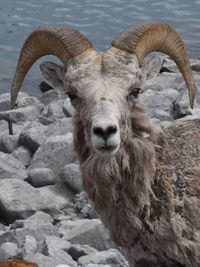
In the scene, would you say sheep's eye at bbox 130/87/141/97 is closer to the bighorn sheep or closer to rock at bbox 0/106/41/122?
the bighorn sheep

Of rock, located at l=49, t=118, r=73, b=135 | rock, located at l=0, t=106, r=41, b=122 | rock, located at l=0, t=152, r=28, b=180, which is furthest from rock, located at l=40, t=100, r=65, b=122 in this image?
rock, located at l=0, t=152, r=28, b=180

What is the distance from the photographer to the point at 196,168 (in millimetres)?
6695

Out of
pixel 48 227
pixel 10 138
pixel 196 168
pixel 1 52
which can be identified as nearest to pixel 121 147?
pixel 196 168

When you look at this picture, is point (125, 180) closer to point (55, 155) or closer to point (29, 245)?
point (29, 245)

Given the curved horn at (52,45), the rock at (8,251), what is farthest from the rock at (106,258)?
the curved horn at (52,45)

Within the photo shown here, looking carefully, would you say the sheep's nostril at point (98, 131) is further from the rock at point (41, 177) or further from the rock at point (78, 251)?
the rock at point (41, 177)

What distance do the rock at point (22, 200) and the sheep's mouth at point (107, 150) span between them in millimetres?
3803

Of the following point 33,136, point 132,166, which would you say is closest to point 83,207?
point 33,136

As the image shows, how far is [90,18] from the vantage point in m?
24.9

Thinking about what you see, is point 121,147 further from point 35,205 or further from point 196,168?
point 35,205

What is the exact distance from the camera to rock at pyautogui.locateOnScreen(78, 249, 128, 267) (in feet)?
25.8

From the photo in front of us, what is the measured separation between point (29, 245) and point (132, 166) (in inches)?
95.3

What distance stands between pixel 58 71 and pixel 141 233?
1655 millimetres

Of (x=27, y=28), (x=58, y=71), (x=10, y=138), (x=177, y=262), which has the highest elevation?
(x=58, y=71)
